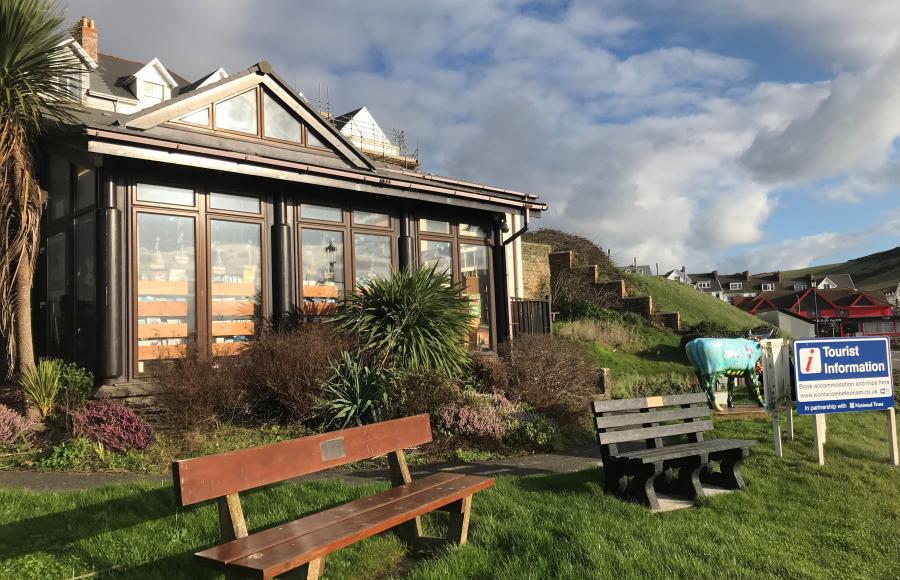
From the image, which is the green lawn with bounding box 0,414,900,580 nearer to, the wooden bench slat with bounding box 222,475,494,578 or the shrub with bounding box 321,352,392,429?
the wooden bench slat with bounding box 222,475,494,578

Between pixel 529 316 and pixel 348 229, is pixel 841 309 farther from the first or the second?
pixel 348 229

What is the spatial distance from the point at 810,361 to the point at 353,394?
5567mm

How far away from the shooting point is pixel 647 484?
5613mm

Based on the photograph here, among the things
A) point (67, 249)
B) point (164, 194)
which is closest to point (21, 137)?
point (164, 194)

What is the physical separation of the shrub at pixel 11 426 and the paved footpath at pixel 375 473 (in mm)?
974

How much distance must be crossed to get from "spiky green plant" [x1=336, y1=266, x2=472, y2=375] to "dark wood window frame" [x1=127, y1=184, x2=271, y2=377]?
1.91 m

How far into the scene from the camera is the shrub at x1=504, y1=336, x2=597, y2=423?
995cm

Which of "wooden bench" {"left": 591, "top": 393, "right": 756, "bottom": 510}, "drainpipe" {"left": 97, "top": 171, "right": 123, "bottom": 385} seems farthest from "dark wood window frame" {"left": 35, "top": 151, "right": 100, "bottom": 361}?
"wooden bench" {"left": 591, "top": 393, "right": 756, "bottom": 510}

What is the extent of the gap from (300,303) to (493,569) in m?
7.86

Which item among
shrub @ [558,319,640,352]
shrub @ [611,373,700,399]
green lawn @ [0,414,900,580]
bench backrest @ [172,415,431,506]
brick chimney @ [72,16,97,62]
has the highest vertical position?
brick chimney @ [72,16,97,62]

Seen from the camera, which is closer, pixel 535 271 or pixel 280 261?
pixel 280 261

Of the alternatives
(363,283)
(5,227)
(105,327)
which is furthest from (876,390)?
(5,227)

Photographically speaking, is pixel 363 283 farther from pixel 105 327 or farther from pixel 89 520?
pixel 89 520

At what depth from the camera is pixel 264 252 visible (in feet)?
36.6
